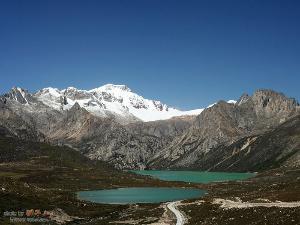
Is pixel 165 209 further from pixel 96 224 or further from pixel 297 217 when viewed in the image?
pixel 297 217

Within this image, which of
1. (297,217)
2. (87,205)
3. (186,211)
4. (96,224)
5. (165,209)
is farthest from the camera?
(87,205)

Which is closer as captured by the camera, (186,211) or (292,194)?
(292,194)

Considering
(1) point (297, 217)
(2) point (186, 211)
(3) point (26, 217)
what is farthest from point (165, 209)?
(1) point (297, 217)

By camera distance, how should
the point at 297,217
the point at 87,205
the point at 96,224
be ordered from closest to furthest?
the point at 297,217 → the point at 96,224 → the point at 87,205

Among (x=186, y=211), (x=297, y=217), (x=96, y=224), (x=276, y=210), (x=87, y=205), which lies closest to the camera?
(x=297, y=217)

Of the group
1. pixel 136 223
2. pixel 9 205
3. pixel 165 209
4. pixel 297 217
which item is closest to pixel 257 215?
pixel 297 217

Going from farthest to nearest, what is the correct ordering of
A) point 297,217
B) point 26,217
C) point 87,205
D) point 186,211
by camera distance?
point 87,205
point 186,211
point 26,217
point 297,217

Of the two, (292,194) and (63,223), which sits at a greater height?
(292,194)

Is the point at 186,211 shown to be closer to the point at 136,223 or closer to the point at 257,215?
the point at 136,223

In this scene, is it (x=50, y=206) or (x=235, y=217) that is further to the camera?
(x=50, y=206)
